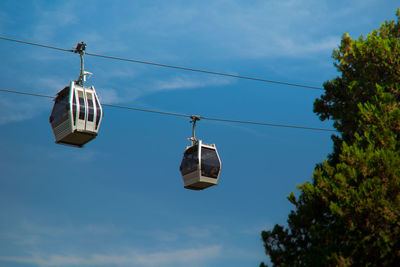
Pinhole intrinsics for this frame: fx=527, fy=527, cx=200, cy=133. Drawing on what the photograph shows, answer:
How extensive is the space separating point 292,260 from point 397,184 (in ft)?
17.7

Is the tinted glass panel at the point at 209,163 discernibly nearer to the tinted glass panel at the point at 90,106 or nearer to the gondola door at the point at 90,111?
the gondola door at the point at 90,111

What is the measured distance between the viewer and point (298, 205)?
74.3 feet

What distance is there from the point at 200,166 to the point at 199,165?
0.05 m

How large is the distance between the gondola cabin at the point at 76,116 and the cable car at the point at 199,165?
4.39m

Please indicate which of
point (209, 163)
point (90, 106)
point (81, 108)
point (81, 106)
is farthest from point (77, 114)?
point (209, 163)

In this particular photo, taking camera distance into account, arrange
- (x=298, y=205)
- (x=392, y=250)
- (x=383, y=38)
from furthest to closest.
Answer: (x=383, y=38) → (x=298, y=205) → (x=392, y=250)

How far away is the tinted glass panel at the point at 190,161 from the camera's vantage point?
20375 mm

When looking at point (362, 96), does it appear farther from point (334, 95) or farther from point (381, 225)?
point (381, 225)

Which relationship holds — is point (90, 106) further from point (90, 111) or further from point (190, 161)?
point (190, 161)

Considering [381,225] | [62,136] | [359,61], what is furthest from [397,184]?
[62,136]

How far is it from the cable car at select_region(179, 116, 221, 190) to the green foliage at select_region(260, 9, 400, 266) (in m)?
4.05

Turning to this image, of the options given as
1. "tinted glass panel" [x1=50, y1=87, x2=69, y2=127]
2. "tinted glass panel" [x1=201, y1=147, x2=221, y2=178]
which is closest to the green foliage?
"tinted glass panel" [x1=201, y1=147, x2=221, y2=178]

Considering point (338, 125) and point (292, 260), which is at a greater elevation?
point (338, 125)

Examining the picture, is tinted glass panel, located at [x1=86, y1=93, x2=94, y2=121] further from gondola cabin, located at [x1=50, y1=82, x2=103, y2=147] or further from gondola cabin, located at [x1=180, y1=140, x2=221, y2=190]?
gondola cabin, located at [x1=180, y1=140, x2=221, y2=190]
